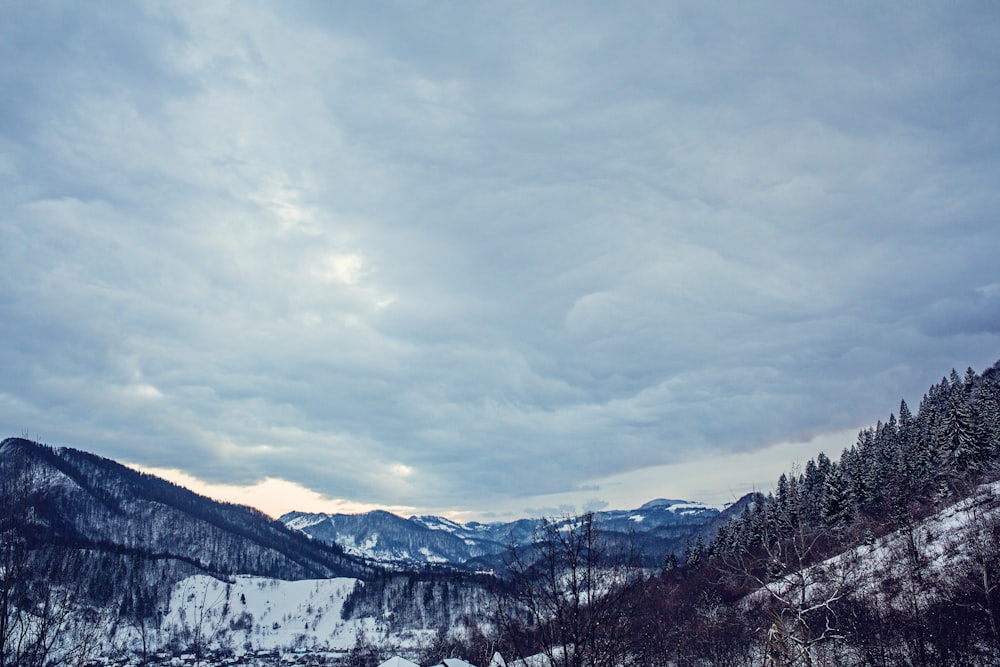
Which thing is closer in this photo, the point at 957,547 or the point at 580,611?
the point at 580,611

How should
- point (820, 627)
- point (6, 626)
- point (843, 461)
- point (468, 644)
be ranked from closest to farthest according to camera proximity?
point (6, 626) → point (820, 627) → point (843, 461) → point (468, 644)

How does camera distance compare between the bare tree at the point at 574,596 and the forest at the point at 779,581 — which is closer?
the bare tree at the point at 574,596

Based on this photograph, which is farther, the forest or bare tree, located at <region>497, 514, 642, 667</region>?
the forest

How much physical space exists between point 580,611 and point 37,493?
1492cm

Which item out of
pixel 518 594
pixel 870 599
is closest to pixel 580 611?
pixel 518 594

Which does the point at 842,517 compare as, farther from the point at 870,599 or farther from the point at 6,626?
the point at 6,626

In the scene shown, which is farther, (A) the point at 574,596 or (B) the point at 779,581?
(B) the point at 779,581

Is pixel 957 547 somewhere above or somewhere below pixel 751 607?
above

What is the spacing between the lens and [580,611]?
44.6 ft

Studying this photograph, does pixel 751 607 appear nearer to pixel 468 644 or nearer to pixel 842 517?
pixel 842 517

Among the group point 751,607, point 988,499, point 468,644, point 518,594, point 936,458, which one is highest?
point 936,458

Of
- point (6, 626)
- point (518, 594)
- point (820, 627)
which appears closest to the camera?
point (518, 594)

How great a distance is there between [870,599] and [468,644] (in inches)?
4307

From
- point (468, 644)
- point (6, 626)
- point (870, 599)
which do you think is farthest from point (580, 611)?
point (468, 644)
